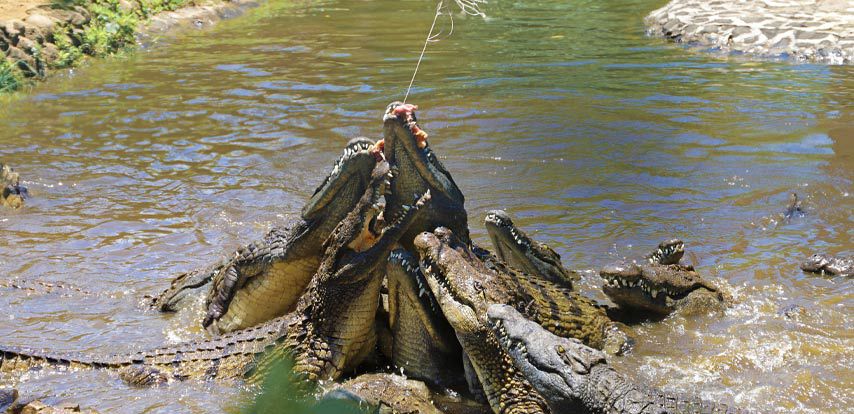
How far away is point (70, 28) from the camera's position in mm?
14422

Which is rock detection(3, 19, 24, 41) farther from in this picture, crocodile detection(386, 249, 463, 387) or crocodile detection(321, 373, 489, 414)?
crocodile detection(321, 373, 489, 414)

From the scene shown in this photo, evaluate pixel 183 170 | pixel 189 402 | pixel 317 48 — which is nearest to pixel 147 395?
pixel 189 402

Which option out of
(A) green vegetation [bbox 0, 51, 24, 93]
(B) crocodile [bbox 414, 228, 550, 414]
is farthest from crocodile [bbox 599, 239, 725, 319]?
(A) green vegetation [bbox 0, 51, 24, 93]

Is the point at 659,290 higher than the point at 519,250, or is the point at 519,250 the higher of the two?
the point at 519,250

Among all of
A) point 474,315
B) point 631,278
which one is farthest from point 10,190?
point 631,278

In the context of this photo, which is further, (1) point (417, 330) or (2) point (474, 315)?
(1) point (417, 330)

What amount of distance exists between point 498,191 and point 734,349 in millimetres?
3418

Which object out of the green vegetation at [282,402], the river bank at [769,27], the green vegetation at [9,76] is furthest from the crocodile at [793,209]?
the green vegetation at [9,76]

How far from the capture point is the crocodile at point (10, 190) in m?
8.16

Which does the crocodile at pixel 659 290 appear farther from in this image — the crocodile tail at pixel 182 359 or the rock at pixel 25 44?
the rock at pixel 25 44

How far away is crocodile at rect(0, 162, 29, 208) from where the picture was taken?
816 cm

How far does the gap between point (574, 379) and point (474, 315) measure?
657 mm

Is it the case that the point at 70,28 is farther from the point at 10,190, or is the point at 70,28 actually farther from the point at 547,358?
the point at 547,358

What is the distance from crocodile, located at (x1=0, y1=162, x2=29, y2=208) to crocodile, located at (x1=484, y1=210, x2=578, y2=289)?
16.0 ft
